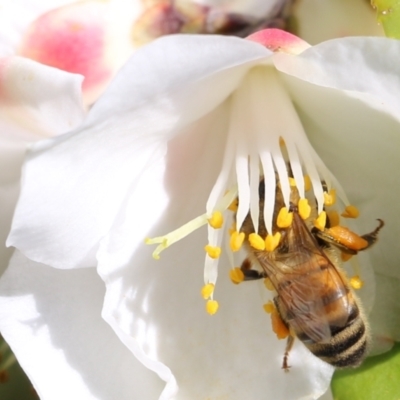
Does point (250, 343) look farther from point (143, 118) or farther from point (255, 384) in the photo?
point (143, 118)

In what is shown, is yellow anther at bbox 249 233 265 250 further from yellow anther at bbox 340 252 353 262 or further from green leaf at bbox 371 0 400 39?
green leaf at bbox 371 0 400 39

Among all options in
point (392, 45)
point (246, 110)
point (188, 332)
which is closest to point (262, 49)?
point (392, 45)

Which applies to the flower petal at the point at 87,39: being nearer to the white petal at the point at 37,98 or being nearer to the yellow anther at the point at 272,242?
the white petal at the point at 37,98

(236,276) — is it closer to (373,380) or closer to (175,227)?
(175,227)

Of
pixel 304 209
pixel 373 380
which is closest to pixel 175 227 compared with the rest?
pixel 304 209

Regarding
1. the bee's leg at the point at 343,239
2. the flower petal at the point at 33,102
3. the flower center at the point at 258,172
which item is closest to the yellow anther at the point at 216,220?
the flower center at the point at 258,172

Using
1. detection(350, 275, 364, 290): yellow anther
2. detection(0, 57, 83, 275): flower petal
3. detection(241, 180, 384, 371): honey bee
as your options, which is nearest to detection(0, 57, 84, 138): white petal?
detection(0, 57, 83, 275): flower petal

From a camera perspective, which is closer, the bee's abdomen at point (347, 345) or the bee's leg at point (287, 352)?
the bee's abdomen at point (347, 345)
